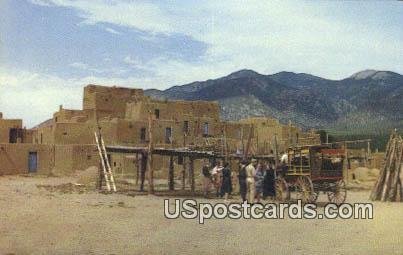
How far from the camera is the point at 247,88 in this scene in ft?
27.8

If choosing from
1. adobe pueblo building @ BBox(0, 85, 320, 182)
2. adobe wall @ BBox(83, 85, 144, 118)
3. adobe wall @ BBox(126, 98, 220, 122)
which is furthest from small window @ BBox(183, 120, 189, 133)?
adobe wall @ BBox(83, 85, 144, 118)

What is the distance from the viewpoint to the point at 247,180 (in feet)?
29.9

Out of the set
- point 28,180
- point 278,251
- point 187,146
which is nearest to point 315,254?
point 278,251

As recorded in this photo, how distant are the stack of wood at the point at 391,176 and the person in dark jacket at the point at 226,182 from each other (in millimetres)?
2237

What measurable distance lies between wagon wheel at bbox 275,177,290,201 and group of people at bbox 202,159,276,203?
3.7 inches

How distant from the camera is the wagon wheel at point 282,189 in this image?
8956 mm

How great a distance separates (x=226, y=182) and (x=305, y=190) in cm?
118

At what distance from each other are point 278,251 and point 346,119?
2.60 metres

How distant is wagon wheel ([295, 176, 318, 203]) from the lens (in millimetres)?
9062

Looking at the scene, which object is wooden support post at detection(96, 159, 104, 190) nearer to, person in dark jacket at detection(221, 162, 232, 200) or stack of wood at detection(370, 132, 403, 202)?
person in dark jacket at detection(221, 162, 232, 200)

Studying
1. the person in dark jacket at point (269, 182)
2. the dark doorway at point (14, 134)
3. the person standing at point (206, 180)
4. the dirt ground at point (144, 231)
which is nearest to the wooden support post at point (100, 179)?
the dirt ground at point (144, 231)

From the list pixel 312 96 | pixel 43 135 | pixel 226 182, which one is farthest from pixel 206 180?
pixel 43 135

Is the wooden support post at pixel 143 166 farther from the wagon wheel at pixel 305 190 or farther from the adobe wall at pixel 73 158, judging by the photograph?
the wagon wheel at pixel 305 190

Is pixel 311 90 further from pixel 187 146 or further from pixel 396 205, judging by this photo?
pixel 187 146
